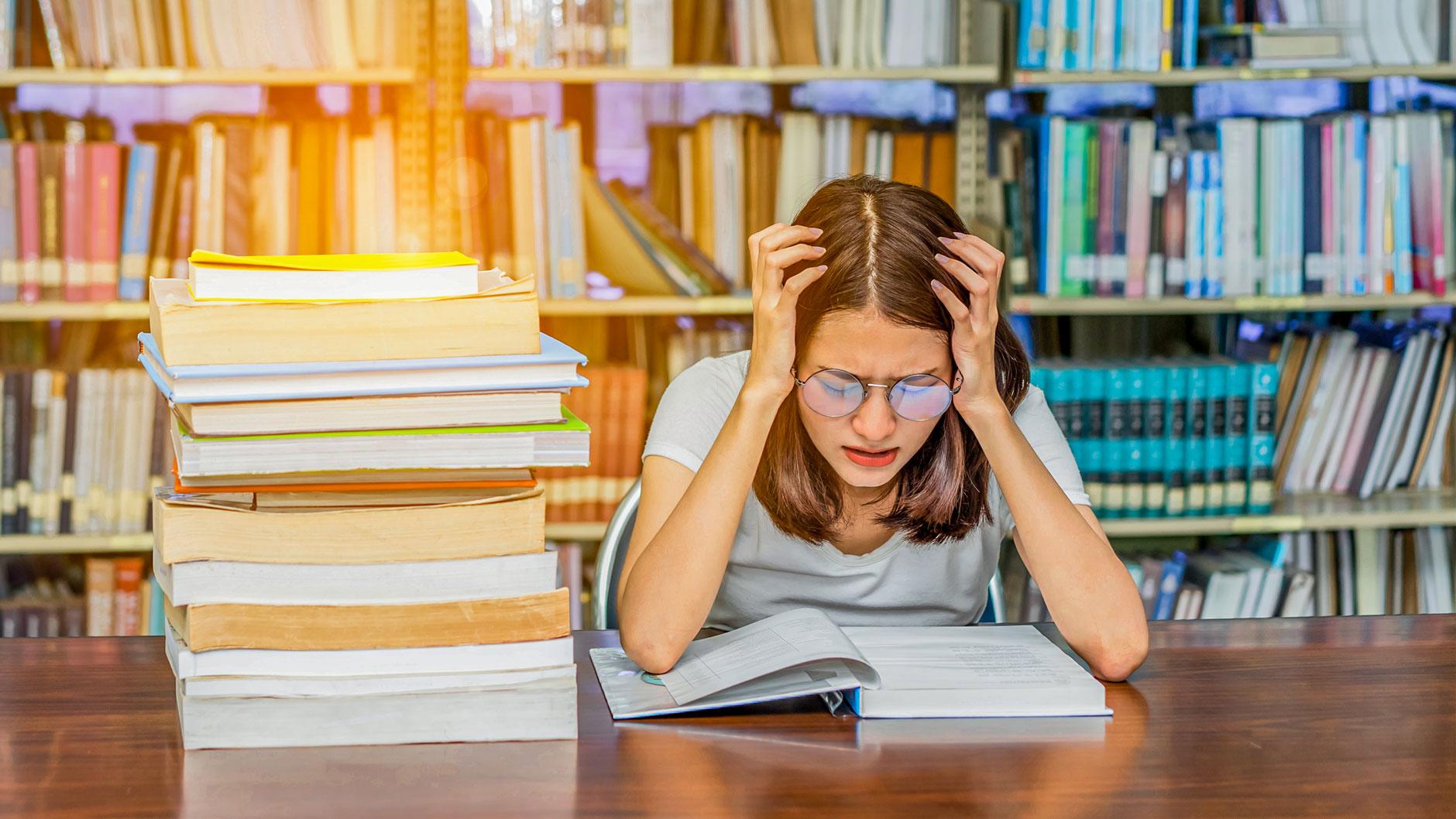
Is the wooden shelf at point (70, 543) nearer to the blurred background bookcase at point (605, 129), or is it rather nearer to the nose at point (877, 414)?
the blurred background bookcase at point (605, 129)

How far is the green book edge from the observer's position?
0.89 metres

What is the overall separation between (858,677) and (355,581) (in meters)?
0.38

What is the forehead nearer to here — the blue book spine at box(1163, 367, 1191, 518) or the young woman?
the young woman

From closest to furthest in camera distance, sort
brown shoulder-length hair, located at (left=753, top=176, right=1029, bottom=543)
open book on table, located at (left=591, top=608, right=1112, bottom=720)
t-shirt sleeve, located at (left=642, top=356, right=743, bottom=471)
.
Result: 1. open book on table, located at (left=591, top=608, right=1112, bottom=720)
2. brown shoulder-length hair, located at (left=753, top=176, right=1029, bottom=543)
3. t-shirt sleeve, located at (left=642, top=356, right=743, bottom=471)

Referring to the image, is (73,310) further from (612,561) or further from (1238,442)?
(1238,442)

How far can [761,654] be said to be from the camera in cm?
108

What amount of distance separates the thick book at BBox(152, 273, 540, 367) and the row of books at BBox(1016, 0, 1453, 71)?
1.79 m

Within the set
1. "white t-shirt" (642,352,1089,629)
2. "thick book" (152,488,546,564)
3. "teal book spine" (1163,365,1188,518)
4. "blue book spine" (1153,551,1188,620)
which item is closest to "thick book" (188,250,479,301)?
"thick book" (152,488,546,564)

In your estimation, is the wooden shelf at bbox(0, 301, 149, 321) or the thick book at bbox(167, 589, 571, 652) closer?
the thick book at bbox(167, 589, 571, 652)

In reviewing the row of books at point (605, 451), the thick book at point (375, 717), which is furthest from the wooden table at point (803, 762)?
the row of books at point (605, 451)

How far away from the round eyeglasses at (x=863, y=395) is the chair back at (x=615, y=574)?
33cm

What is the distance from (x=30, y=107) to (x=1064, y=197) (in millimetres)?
1932

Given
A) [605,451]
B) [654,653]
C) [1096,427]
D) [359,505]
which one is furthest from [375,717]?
[1096,427]

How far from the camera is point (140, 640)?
4.01 ft
